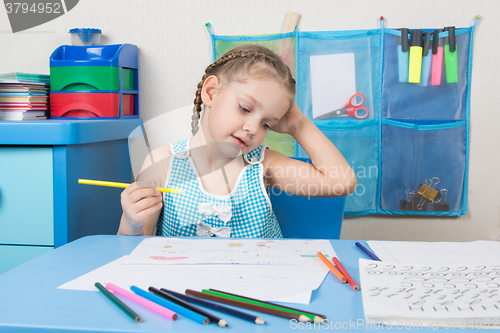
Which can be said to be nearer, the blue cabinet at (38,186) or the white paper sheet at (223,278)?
the white paper sheet at (223,278)

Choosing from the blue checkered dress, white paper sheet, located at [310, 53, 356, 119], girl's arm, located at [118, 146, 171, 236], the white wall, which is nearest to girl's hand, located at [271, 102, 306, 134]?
the blue checkered dress

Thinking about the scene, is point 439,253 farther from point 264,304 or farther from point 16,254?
point 16,254

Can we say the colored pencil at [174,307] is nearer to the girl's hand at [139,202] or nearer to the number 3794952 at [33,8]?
the girl's hand at [139,202]

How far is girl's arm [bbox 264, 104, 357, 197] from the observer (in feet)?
3.12

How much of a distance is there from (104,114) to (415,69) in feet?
3.61

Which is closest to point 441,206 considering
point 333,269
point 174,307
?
point 333,269

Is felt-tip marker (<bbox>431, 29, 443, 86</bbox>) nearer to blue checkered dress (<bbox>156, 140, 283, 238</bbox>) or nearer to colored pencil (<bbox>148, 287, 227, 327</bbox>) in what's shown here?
blue checkered dress (<bbox>156, 140, 283, 238</bbox>)

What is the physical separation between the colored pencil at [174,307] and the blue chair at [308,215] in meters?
0.67

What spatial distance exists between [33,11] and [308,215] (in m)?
1.37

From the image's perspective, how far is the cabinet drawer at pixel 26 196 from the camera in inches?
36.8

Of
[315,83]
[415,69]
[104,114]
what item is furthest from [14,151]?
[415,69]

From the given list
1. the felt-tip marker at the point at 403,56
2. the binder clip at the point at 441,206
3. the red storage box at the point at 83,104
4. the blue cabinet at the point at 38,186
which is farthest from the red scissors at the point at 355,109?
the blue cabinet at the point at 38,186

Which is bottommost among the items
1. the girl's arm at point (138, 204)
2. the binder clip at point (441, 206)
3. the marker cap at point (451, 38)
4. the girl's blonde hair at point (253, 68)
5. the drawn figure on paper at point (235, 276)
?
the binder clip at point (441, 206)

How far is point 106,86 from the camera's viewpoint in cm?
131
